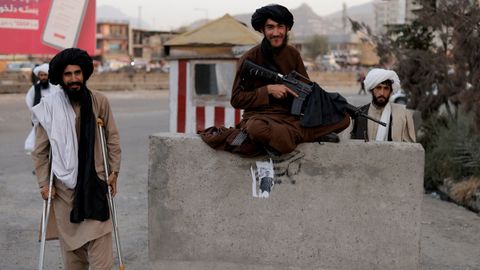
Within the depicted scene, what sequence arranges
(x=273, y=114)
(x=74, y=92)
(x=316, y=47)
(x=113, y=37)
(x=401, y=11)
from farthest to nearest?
(x=316, y=47) → (x=113, y=37) → (x=401, y=11) → (x=74, y=92) → (x=273, y=114)

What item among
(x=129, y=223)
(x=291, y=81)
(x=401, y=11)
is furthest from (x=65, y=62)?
(x=401, y=11)

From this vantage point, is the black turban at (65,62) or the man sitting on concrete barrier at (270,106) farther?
the black turban at (65,62)

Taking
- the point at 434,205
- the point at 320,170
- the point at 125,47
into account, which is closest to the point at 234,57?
the point at 434,205

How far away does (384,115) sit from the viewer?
4.62 m

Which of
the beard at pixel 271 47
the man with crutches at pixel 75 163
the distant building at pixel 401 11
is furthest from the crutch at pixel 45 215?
the distant building at pixel 401 11

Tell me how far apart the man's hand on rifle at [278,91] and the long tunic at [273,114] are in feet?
0.11

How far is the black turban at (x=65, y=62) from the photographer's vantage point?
4039 millimetres

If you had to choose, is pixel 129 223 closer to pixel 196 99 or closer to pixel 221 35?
pixel 196 99

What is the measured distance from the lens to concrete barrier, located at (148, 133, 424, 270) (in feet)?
13.0

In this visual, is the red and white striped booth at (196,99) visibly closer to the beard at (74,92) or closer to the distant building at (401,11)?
the beard at (74,92)

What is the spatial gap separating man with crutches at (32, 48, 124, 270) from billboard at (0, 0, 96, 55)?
6.42 metres

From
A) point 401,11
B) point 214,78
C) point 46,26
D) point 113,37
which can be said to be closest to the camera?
point 214,78

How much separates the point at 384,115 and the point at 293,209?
1.09 meters

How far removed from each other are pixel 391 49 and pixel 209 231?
24.7 ft
